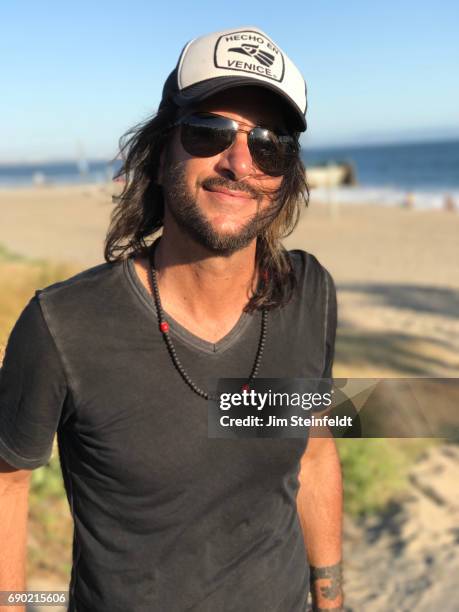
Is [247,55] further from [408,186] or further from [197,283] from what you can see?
[408,186]

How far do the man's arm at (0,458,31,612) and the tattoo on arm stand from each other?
1021 millimetres

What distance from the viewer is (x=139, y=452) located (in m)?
1.74

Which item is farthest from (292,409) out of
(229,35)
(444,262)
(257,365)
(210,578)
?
(444,262)

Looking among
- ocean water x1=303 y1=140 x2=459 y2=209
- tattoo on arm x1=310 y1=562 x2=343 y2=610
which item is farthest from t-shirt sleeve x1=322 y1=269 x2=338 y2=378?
ocean water x1=303 y1=140 x2=459 y2=209

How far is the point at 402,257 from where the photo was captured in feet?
55.4

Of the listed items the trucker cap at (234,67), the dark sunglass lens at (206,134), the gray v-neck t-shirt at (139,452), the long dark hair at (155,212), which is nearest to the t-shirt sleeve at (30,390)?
the gray v-neck t-shirt at (139,452)

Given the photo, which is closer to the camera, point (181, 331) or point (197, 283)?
point (181, 331)

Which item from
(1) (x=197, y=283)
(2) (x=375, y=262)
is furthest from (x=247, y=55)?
(2) (x=375, y=262)

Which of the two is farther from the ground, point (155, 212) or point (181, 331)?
point (155, 212)

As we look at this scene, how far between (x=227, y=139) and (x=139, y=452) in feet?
3.21

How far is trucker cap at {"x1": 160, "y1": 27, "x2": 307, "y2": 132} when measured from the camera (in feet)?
6.08

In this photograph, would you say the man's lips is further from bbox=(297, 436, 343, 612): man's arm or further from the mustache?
bbox=(297, 436, 343, 612): man's arm

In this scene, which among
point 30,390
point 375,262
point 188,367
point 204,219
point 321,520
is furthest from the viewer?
point 375,262

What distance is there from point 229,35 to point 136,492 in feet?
4.39
